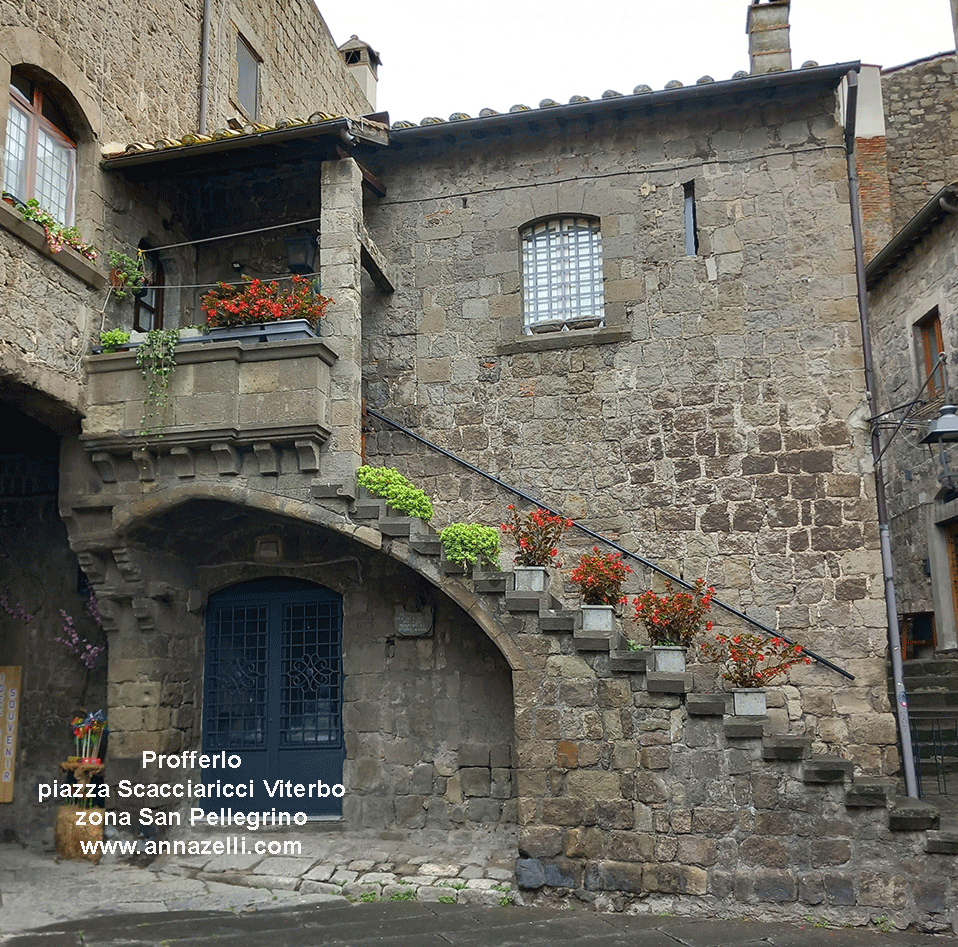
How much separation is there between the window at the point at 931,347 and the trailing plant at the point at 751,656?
6.35 meters

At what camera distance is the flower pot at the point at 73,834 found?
906cm

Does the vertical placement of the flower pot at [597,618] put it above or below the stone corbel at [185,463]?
below

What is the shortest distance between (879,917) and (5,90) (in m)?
9.54

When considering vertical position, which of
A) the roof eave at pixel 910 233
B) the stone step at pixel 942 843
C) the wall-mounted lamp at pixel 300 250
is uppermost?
the roof eave at pixel 910 233

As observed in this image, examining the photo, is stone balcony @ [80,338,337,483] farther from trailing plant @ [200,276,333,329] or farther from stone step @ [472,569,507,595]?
stone step @ [472,569,507,595]

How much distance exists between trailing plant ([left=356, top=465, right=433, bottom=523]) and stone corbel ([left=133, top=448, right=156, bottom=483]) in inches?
77.3

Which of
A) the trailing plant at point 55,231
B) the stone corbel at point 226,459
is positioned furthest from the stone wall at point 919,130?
the trailing plant at point 55,231

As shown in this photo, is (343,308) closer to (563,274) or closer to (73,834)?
(563,274)

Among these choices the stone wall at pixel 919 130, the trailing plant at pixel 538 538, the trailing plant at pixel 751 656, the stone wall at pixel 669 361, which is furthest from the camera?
the stone wall at pixel 919 130

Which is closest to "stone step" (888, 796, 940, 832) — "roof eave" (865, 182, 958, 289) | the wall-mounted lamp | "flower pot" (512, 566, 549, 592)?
"flower pot" (512, 566, 549, 592)

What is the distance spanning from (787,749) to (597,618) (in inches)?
69.3

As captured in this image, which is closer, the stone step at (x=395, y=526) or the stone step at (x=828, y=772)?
the stone step at (x=828, y=772)

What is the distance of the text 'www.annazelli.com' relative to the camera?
9.02m

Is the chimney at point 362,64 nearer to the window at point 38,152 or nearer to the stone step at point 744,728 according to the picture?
the window at point 38,152
